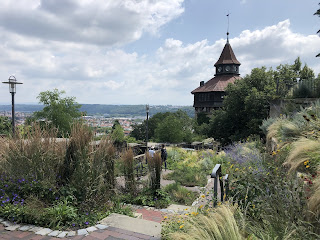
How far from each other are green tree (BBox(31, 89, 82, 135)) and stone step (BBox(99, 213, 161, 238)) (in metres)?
21.2

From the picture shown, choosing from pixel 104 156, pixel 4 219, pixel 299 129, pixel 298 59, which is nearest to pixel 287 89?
pixel 299 129

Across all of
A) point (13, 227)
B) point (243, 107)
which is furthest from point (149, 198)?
point (243, 107)

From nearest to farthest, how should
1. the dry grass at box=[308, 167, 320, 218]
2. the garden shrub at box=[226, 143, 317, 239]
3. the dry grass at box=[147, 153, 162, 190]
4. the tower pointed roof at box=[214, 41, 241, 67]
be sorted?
the garden shrub at box=[226, 143, 317, 239] < the dry grass at box=[308, 167, 320, 218] < the dry grass at box=[147, 153, 162, 190] < the tower pointed roof at box=[214, 41, 241, 67]

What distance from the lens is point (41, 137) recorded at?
4.30m

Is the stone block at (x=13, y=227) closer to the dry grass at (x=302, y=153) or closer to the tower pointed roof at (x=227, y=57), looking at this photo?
the dry grass at (x=302, y=153)

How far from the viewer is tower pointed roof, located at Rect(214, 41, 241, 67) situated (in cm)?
4266

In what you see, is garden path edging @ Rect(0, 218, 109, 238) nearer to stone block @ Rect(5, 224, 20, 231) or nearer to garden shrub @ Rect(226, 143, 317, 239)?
stone block @ Rect(5, 224, 20, 231)

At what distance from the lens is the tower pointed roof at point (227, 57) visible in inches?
1679

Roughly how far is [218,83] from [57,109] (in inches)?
1051

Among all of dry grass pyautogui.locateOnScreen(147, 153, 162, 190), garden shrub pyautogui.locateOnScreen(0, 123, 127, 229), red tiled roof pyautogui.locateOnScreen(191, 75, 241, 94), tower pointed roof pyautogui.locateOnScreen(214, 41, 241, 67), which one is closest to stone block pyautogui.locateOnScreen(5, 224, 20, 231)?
garden shrub pyautogui.locateOnScreen(0, 123, 127, 229)

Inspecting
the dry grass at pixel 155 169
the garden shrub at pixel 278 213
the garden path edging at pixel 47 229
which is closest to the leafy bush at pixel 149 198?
the dry grass at pixel 155 169

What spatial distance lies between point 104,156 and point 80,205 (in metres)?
0.93

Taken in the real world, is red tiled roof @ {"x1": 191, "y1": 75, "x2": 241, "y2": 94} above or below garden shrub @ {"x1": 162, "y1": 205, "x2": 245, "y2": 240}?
above

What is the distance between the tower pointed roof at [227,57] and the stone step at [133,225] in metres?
42.3
